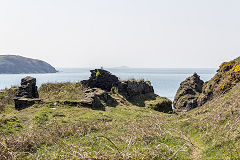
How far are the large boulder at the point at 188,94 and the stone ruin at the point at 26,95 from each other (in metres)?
25.4

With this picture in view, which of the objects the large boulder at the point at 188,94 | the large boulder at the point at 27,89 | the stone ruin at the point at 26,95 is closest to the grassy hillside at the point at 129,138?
the stone ruin at the point at 26,95

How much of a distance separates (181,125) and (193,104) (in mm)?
23528

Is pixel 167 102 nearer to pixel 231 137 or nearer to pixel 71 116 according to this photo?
pixel 71 116

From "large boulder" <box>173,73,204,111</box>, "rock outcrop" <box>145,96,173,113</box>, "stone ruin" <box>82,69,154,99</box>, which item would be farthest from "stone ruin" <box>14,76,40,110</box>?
"large boulder" <box>173,73,204,111</box>

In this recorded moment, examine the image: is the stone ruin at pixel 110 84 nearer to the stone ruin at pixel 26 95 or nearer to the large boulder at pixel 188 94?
the stone ruin at pixel 26 95

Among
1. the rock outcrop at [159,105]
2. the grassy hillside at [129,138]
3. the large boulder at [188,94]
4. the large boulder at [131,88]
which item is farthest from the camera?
the large boulder at [188,94]

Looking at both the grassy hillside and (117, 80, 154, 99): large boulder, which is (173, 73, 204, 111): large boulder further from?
the grassy hillside

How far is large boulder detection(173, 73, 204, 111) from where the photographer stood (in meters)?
36.1

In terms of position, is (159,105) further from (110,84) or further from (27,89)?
(27,89)

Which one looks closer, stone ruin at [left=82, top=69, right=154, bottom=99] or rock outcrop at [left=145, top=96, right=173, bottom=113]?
rock outcrop at [left=145, top=96, right=173, bottom=113]

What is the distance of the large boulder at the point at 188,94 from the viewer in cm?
3606

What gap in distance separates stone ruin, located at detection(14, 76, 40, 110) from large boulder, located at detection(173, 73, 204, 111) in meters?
25.4

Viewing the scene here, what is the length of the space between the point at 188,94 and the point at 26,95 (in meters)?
28.7

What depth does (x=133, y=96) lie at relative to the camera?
31.5 metres
